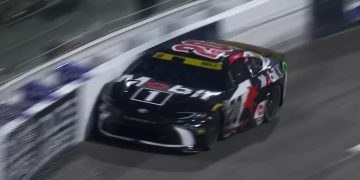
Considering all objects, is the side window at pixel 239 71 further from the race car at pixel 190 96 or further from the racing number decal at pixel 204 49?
the racing number decal at pixel 204 49

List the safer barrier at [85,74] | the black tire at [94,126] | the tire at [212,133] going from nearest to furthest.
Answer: the safer barrier at [85,74] → the tire at [212,133] → the black tire at [94,126]

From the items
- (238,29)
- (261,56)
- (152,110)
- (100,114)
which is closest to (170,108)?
(152,110)

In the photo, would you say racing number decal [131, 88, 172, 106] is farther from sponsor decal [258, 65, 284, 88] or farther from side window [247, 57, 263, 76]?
sponsor decal [258, 65, 284, 88]

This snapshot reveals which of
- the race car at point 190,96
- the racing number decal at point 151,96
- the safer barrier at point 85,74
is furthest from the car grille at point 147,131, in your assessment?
the safer barrier at point 85,74

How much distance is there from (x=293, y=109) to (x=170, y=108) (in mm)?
2519

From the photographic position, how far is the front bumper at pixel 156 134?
11.0 m

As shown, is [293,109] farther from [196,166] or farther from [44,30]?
[44,30]

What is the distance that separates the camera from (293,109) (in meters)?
12.9

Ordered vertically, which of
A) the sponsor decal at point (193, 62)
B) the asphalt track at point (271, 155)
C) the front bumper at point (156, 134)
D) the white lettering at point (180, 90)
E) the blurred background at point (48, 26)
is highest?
the blurred background at point (48, 26)

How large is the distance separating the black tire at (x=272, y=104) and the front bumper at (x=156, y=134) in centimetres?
162

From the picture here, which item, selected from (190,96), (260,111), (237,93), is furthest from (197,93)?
(260,111)

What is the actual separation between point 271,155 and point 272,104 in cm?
136

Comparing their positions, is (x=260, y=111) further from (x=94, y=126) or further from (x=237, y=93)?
(x=94, y=126)

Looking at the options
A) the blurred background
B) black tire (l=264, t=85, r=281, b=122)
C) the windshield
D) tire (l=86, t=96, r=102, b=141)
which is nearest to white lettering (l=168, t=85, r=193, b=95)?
the windshield
